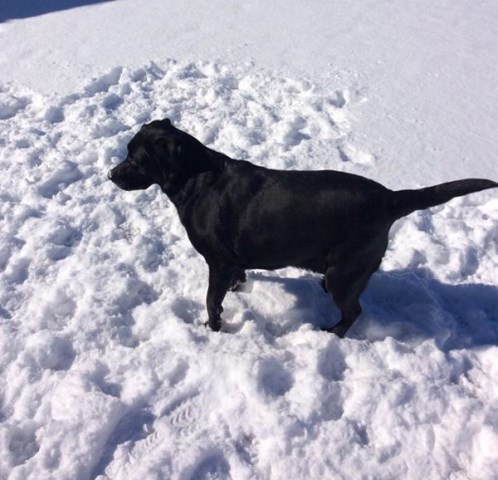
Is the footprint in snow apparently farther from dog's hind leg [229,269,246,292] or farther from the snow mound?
dog's hind leg [229,269,246,292]

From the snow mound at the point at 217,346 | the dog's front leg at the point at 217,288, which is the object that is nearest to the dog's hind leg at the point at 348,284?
the snow mound at the point at 217,346

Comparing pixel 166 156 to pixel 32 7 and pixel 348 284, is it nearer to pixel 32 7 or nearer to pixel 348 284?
pixel 348 284

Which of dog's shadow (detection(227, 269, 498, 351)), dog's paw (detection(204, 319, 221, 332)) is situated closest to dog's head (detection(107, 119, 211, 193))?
dog's paw (detection(204, 319, 221, 332))

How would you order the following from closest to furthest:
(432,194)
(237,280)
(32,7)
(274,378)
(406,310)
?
(432,194)
(274,378)
(406,310)
(237,280)
(32,7)

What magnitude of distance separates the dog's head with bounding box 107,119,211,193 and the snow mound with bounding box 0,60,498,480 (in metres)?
0.80

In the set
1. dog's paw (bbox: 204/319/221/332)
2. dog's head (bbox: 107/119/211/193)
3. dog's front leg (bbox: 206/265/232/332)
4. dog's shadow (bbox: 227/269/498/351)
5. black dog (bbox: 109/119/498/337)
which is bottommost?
dog's shadow (bbox: 227/269/498/351)

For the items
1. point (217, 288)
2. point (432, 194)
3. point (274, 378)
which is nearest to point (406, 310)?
point (432, 194)

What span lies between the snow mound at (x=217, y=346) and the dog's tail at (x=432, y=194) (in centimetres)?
86

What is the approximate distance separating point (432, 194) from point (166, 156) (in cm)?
164

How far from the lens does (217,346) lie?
9.77 ft

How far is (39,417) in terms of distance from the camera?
257 centimetres

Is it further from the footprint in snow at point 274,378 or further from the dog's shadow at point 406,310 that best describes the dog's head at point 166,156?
the footprint in snow at point 274,378

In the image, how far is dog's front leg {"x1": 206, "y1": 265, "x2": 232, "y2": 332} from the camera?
121 inches

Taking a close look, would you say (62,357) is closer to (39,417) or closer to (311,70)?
(39,417)
